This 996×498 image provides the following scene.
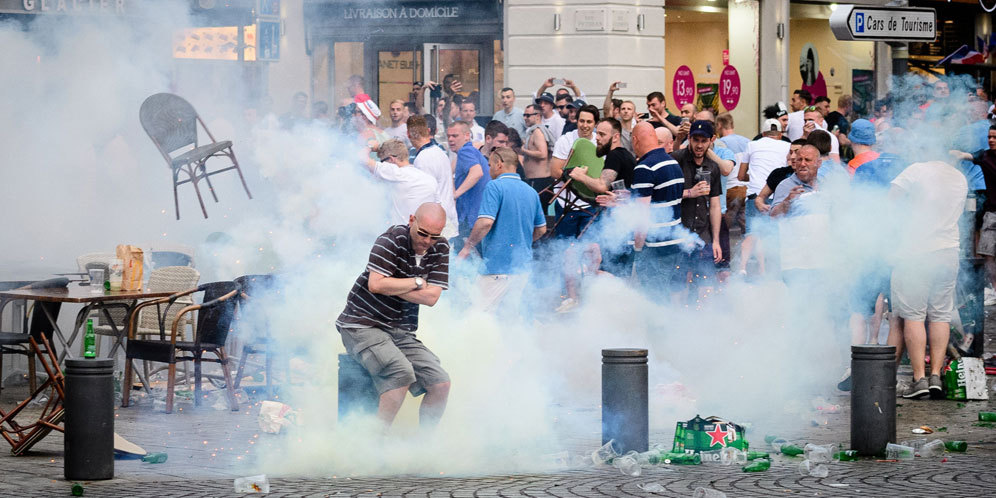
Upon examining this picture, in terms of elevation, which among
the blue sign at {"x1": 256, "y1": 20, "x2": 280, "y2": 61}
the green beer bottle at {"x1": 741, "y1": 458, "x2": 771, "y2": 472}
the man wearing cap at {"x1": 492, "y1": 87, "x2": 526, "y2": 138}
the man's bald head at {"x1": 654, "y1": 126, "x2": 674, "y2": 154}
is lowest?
the green beer bottle at {"x1": 741, "y1": 458, "x2": 771, "y2": 472}

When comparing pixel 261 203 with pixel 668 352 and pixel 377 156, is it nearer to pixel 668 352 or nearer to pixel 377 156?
pixel 377 156

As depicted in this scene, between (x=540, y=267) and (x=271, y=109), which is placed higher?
(x=271, y=109)

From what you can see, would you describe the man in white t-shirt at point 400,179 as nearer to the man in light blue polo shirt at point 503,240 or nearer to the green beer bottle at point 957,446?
the man in light blue polo shirt at point 503,240

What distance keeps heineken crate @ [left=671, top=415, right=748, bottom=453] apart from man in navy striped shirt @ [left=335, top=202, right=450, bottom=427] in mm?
1268

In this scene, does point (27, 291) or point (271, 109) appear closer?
point (27, 291)

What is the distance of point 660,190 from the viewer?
34.3ft

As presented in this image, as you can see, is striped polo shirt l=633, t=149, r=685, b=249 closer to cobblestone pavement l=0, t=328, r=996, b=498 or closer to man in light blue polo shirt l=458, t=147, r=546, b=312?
man in light blue polo shirt l=458, t=147, r=546, b=312

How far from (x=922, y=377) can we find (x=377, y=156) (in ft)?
14.3

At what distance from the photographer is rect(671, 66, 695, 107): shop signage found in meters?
20.6

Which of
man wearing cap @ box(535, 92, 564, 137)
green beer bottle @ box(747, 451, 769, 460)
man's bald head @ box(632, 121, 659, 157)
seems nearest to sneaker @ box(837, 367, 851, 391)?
man's bald head @ box(632, 121, 659, 157)

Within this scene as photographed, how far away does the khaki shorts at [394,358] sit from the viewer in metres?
7.48

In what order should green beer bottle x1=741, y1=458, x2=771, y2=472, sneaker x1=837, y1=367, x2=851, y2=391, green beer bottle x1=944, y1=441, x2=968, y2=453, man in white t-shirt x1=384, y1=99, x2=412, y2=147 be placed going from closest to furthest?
green beer bottle x1=741, y1=458, x2=771, y2=472 → green beer bottle x1=944, y1=441, x2=968, y2=453 → sneaker x1=837, y1=367, x2=851, y2=391 → man in white t-shirt x1=384, y1=99, x2=412, y2=147

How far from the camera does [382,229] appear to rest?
1011 centimetres

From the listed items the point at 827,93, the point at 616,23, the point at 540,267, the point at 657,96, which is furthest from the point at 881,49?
the point at 540,267
